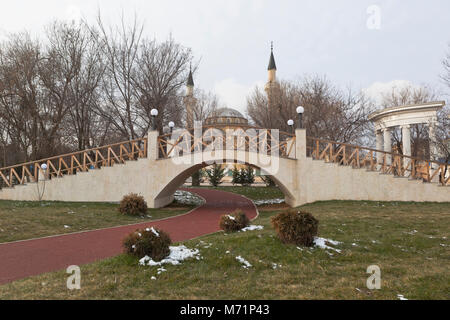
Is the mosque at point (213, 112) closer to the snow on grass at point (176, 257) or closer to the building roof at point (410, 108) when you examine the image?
the building roof at point (410, 108)

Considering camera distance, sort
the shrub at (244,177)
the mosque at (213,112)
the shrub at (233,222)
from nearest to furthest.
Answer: the shrub at (233,222), the mosque at (213,112), the shrub at (244,177)

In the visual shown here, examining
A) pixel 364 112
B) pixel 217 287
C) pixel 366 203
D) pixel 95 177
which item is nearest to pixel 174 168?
pixel 95 177

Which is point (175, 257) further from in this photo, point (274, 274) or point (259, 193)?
point (259, 193)

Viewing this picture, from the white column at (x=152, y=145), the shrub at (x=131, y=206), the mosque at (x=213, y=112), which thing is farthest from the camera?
the mosque at (x=213, y=112)

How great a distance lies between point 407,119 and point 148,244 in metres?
20.5

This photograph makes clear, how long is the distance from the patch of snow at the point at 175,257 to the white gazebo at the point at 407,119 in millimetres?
17732

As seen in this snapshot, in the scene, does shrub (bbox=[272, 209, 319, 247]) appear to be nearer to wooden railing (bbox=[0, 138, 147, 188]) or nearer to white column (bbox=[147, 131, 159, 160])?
white column (bbox=[147, 131, 159, 160])

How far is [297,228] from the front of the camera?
6.32 metres

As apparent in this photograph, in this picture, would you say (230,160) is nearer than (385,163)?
Yes

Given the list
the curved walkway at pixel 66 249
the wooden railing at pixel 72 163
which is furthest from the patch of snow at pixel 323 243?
the wooden railing at pixel 72 163

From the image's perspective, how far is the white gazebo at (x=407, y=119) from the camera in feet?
59.4

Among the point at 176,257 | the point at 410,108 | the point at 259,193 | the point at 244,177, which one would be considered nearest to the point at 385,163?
the point at 410,108

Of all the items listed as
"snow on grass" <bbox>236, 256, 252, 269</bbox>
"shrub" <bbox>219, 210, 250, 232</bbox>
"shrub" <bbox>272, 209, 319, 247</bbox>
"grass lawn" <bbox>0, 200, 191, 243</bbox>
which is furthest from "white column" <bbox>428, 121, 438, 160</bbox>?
"snow on grass" <bbox>236, 256, 252, 269</bbox>
